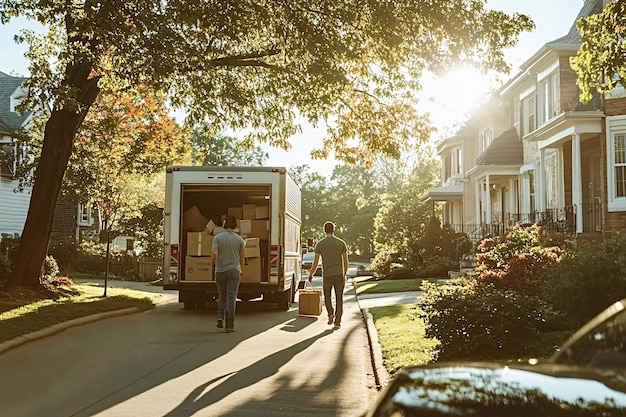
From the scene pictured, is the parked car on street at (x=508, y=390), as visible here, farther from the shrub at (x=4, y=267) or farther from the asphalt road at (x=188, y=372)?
the shrub at (x=4, y=267)

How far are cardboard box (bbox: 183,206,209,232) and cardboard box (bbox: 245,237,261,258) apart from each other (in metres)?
1.23

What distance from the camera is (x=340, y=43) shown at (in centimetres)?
1739

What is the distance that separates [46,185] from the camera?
18.4 metres

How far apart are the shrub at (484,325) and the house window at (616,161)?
51.1 feet

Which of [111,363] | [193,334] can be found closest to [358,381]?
[111,363]

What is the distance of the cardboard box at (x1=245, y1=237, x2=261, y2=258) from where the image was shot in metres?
18.6

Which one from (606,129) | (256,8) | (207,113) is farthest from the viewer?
(606,129)

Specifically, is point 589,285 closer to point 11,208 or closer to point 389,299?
point 389,299

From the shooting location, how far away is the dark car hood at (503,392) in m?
2.46

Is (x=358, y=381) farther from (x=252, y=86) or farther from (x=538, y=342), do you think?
(x=252, y=86)

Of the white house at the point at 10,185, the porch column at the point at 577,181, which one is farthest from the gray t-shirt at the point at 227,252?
the white house at the point at 10,185

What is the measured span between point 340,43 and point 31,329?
28.7 ft

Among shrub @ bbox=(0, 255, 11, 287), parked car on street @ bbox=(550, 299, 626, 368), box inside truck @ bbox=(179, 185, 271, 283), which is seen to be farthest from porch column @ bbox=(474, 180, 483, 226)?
parked car on street @ bbox=(550, 299, 626, 368)

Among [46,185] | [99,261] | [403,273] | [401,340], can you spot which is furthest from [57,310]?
[99,261]
